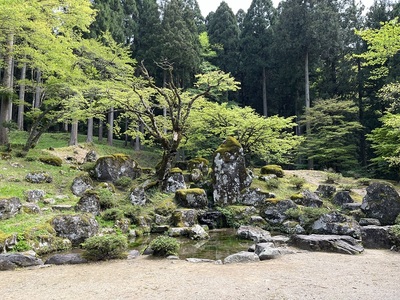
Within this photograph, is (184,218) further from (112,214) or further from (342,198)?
(342,198)

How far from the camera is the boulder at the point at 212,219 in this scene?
32.6ft

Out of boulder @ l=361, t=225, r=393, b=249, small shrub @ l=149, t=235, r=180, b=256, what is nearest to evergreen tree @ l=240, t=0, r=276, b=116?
boulder @ l=361, t=225, r=393, b=249

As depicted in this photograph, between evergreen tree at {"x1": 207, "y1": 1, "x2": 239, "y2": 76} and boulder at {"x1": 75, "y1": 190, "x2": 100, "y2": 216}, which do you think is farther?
evergreen tree at {"x1": 207, "y1": 1, "x2": 239, "y2": 76}

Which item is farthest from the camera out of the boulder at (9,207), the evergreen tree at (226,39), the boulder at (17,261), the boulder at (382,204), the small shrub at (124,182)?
the evergreen tree at (226,39)

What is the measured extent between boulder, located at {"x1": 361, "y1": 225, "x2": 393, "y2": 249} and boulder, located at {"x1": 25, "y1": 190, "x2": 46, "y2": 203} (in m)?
8.99

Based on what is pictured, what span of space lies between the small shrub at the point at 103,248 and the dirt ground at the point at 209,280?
235mm

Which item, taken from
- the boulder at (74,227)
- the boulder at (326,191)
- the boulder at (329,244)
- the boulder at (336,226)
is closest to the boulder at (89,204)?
the boulder at (74,227)

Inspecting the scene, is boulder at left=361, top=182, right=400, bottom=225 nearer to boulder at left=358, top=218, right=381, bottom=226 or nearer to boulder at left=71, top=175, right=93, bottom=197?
boulder at left=358, top=218, right=381, bottom=226

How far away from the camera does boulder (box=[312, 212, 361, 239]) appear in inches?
314

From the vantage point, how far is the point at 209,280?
4.34m

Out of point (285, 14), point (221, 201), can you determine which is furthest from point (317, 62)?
point (221, 201)

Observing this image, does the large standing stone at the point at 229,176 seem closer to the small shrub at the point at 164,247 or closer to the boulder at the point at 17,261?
the small shrub at the point at 164,247

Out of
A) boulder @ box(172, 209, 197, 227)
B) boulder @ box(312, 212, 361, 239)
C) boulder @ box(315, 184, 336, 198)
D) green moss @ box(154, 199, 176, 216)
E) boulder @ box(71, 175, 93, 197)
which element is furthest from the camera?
boulder @ box(315, 184, 336, 198)

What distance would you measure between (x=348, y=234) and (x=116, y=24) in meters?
20.2
